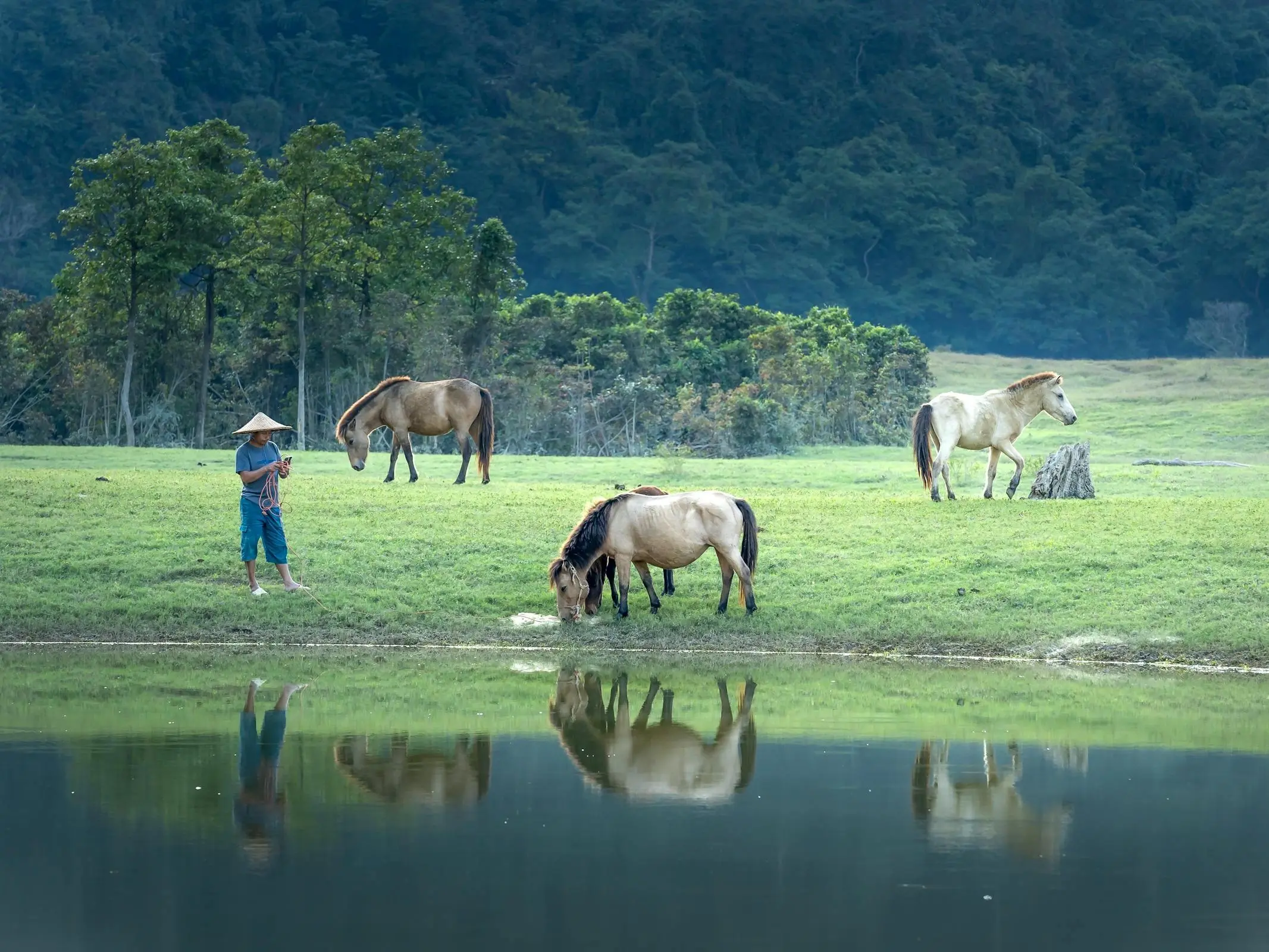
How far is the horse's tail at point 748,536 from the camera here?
1720cm

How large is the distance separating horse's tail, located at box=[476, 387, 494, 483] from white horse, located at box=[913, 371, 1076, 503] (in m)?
6.33

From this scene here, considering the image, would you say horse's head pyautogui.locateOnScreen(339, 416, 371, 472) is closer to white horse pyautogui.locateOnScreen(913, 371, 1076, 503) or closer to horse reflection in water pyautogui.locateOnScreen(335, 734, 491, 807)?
white horse pyautogui.locateOnScreen(913, 371, 1076, 503)

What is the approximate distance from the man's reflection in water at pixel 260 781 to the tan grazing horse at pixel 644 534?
4101 millimetres

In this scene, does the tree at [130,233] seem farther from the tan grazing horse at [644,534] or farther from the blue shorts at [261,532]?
the tan grazing horse at [644,534]

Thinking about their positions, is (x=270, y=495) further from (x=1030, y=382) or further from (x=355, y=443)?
(x=1030, y=382)

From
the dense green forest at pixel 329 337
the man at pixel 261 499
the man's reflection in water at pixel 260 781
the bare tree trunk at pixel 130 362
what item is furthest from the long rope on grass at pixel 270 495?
the bare tree trunk at pixel 130 362

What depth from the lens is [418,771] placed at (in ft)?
35.2

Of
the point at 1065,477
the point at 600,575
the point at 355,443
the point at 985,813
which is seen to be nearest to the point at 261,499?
the point at 600,575

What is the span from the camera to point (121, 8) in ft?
324

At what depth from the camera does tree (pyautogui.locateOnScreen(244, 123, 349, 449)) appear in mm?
38438

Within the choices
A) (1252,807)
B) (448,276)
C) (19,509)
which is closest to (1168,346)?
(448,276)

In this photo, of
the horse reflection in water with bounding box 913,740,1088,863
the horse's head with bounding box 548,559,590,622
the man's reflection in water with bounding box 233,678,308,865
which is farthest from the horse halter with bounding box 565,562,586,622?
the horse reflection in water with bounding box 913,740,1088,863

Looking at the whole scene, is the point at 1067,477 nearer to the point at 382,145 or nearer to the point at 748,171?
the point at 382,145

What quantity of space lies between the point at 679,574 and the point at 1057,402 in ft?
23.4
